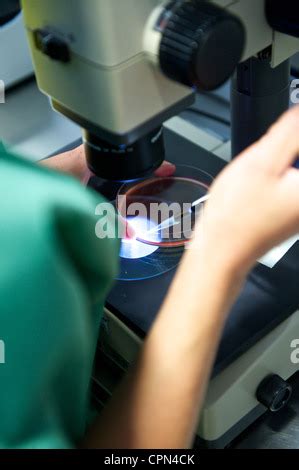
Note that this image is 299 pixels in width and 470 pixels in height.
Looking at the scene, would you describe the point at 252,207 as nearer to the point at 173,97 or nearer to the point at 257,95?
the point at 173,97

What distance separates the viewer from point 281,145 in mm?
575

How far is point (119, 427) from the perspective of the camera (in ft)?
1.87

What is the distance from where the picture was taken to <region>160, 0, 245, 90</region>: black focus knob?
0.57 metres

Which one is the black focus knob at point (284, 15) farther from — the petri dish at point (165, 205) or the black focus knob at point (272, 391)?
the black focus knob at point (272, 391)

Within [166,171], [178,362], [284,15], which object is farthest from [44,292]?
[166,171]

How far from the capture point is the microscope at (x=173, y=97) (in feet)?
1.88

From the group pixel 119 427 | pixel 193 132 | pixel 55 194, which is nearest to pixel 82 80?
pixel 55 194

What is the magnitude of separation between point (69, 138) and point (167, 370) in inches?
28.2

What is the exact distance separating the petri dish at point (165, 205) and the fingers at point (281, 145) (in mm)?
286

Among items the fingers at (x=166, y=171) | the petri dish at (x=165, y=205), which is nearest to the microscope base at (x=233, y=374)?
the petri dish at (x=165, y=205)

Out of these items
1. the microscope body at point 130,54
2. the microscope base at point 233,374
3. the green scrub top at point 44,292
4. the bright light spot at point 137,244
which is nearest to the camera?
the green scrub top at point 44,292

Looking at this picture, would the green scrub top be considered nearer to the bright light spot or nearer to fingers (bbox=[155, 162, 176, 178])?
the bright light spot

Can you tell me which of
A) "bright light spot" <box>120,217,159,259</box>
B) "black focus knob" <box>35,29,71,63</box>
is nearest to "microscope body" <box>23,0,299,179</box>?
"black focus knob" <box>35,29,71,63</box>

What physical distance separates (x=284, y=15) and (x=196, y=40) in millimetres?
145
